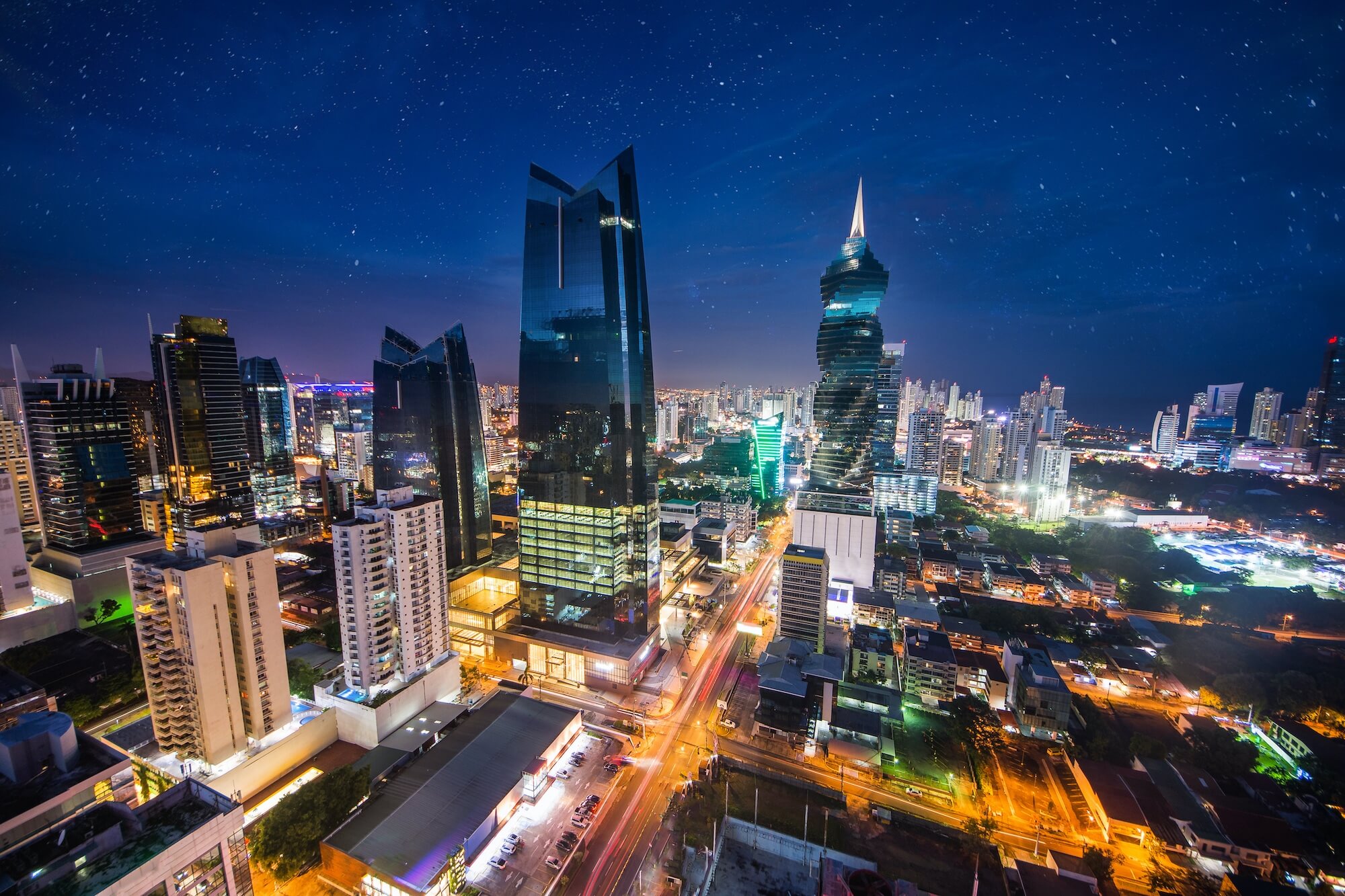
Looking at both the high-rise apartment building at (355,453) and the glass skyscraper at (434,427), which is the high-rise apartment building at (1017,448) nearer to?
the glass skyscraper at (434,427)

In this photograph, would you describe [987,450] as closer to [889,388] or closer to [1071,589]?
[889,388]

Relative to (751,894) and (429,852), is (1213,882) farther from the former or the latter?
(429,852)

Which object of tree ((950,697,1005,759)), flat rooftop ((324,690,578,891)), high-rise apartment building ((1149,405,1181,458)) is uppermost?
high-rise apartment building ((1149,405,1181,458))

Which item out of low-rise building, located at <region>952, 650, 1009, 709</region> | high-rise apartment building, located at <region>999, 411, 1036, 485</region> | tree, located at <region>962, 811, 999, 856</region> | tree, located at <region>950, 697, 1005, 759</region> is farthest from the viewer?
high-rise apartment building, located at <region>999, 411, 1036, 485</region>

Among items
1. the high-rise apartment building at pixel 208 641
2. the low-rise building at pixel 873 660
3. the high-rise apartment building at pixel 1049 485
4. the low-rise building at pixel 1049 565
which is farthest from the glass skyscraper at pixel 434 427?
the high-rise apartment building at pixel 1049 485

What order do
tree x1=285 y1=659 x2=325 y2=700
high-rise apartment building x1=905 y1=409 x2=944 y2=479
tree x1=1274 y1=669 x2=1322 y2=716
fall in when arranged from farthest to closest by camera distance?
high-rise apartment building x1=905 y1=409 x2=944 y2=479
tree x1=1274 y1=669 x2=1322 y2=716
tree x1=285 y1=659 x2=325 y2=700

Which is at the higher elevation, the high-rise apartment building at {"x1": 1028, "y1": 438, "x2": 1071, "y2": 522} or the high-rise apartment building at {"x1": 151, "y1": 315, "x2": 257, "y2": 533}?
the high-rise apartment building at {"x1": 151, "y1": 315, "x2": 257, "y2": 533}

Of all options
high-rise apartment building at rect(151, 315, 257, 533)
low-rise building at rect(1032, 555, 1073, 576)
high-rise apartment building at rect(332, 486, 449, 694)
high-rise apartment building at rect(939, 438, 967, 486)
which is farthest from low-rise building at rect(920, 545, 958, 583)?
high-rise apartment building at rect(151, 315, 257, 533)

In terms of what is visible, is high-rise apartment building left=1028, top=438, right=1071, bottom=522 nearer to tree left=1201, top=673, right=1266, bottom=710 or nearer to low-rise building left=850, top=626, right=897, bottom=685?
tree left=1201, top=673, right=1266, bottom=710
